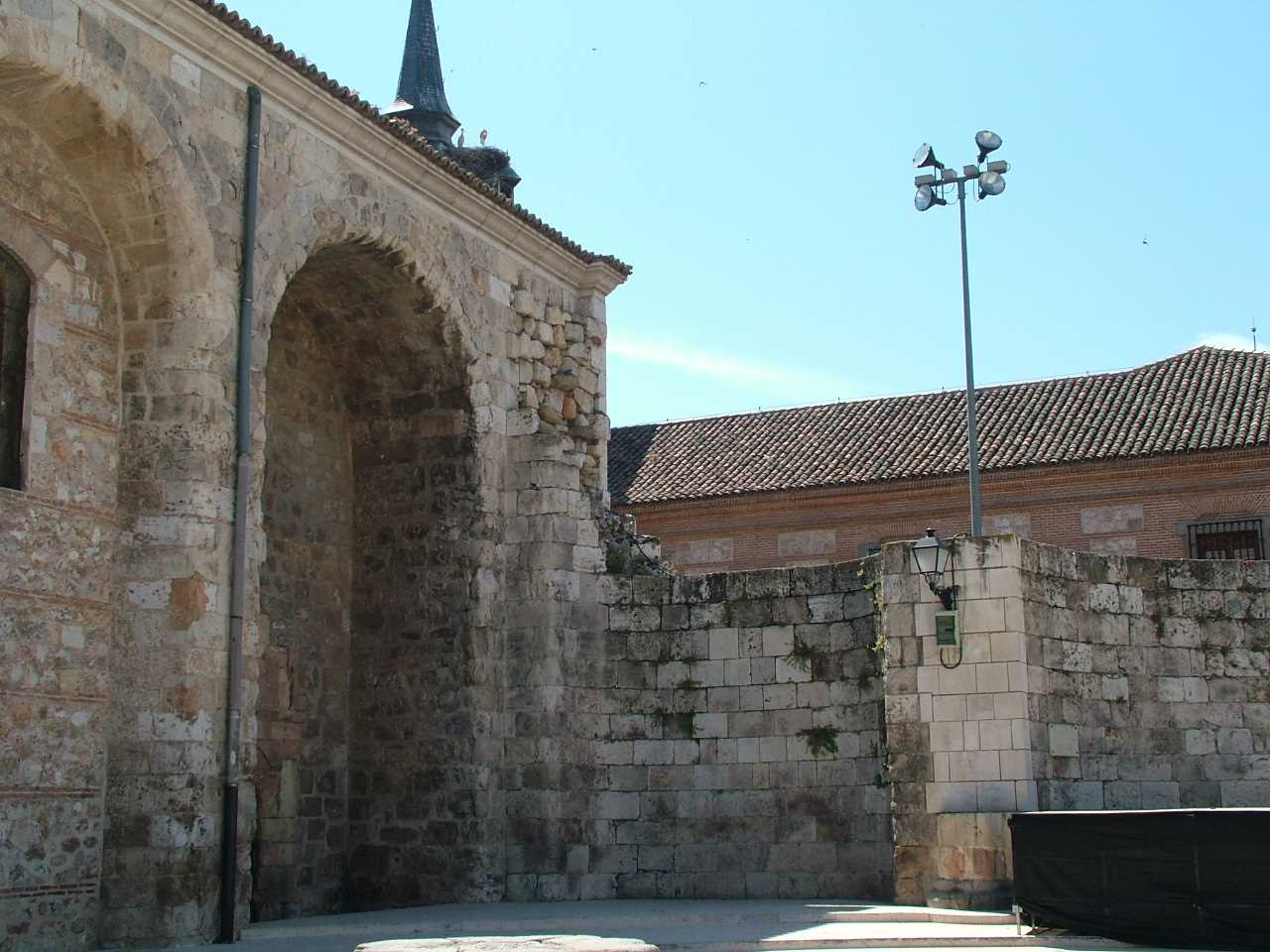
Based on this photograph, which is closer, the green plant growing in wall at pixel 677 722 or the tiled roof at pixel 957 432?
the green plant growing in wall at pixel 677 722

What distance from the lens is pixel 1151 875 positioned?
32.0 feet

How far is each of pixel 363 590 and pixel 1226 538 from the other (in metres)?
17.3

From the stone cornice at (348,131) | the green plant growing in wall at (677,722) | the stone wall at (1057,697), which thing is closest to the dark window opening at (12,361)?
the stone cornice at (348,131)

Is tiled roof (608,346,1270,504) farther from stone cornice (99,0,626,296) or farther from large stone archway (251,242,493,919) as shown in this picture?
large stone archway (251,242,493,919)

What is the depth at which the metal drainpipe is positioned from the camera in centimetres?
1048

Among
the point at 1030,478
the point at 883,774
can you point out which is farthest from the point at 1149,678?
the point at 1030,478

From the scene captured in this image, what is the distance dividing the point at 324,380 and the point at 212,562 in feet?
13.1

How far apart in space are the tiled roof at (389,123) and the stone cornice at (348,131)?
3 centimetres

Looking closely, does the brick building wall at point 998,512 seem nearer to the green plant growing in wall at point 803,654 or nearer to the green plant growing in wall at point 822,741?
the green plant growing in wall at point 803,654

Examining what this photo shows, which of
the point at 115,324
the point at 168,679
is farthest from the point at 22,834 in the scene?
the point at 115,324

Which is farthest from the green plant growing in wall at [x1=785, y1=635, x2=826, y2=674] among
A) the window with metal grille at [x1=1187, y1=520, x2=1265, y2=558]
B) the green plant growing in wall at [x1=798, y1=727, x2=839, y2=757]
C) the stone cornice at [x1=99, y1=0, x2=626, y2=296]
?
the window with metal grille at [x1=1187, y1=520, x2=1265, y2=558]

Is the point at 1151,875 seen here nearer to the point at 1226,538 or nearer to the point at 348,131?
the point at 348,131

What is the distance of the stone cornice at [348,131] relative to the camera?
10.9 m

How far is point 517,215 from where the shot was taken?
14758 mm
